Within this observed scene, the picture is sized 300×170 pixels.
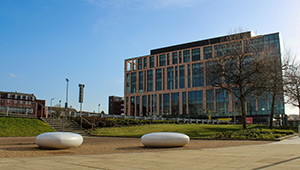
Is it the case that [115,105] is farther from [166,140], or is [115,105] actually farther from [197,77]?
[166,140]

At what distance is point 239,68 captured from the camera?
28172mm

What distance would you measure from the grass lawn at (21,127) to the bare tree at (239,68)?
60.7 feet

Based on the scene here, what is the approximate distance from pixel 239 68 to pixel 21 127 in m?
22.8

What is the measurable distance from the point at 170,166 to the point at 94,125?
2446 centimetres

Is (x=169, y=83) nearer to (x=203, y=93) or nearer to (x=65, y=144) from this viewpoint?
(x=203, y=93)

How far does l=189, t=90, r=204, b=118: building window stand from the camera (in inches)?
3354

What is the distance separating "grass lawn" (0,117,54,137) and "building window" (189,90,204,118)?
6068 centimetres

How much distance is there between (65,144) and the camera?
12.3 meters

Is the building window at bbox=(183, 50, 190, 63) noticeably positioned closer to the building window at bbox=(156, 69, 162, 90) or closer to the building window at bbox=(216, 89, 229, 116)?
the building window at bbox=(156, 69, 162, 90)

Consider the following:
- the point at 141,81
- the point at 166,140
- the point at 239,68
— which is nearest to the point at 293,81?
the point at 239,68

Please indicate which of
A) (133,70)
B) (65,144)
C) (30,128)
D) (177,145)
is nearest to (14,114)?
(30,128)

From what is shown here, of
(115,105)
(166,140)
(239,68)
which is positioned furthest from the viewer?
(115,105)

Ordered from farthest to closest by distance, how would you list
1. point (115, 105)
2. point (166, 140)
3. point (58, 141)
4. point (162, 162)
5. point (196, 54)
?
point (115, 105) < point (196, 54) < point (166, 140) < point (58, 141) < point (162, 162)

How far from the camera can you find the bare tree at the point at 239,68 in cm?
2777
